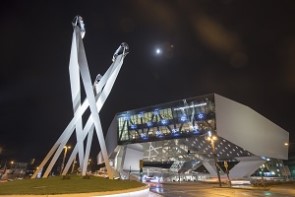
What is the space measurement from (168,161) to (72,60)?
6748 centimetres

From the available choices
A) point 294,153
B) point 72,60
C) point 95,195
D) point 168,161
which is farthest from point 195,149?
point 95,195

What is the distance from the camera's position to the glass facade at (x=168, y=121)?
66000mm

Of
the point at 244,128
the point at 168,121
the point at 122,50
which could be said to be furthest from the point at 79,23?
the point at 244,128

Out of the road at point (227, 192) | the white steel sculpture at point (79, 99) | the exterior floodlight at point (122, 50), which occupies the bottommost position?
the road at point (227, 192)

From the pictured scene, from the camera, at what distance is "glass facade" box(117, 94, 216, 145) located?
217ft

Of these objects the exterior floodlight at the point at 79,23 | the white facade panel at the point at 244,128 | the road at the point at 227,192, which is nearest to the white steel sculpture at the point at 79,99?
the exterior floodlight at the point at 79,23

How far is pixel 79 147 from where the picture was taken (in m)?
30.0

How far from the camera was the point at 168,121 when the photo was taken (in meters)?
73.4

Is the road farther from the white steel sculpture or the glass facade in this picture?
the glass facade

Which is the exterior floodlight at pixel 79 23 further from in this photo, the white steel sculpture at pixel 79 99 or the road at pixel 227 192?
the road at pixel 227 192

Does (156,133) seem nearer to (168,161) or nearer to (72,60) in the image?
(168,161)

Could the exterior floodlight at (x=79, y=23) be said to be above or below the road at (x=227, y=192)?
above

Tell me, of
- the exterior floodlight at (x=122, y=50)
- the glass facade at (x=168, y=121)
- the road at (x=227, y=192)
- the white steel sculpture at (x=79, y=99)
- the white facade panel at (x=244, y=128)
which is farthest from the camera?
the glass facade at (x=168, y=121)

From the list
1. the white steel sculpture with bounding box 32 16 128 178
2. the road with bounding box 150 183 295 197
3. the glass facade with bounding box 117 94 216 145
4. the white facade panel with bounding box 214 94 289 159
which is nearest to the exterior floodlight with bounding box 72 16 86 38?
the white steel sculpture with bounding box 32 16 128 178
